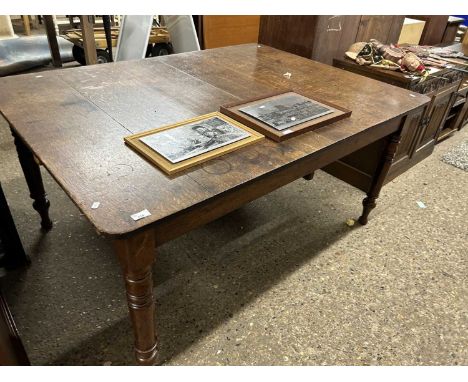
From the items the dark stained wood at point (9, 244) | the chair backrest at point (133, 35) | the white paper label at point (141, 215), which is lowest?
the dark stained wood at point (9, 244)

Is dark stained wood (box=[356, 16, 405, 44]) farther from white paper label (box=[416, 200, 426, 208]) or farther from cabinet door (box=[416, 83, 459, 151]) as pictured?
white paper label (box=[416, 200, 426, 208])

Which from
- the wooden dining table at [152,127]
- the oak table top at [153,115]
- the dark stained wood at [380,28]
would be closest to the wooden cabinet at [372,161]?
the wooden dining table at [152,127]

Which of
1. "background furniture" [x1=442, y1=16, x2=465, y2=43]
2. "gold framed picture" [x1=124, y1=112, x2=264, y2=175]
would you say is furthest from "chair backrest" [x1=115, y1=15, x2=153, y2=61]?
"background furniture" [x1=442, y1=16, x2=465, y2=43]

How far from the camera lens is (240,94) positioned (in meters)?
1.39

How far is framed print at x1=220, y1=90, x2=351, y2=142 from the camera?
3.66 feet

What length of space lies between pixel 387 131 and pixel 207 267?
93 cm

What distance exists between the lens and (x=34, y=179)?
154cm

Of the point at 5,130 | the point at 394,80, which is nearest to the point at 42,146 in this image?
the point at 394,80

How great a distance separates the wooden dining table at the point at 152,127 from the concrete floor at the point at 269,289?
207mm

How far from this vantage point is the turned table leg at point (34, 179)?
4.81ft

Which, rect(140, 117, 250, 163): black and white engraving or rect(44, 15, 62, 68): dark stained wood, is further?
rect(44, 15, 62, 68): dark stained wood

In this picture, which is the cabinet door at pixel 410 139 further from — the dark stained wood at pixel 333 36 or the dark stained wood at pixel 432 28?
the dark stained wood at pixel 432 28

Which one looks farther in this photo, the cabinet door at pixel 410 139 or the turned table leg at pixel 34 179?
the cabinet door at pixel 410 139

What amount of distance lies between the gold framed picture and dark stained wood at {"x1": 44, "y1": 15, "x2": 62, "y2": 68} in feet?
8.41
